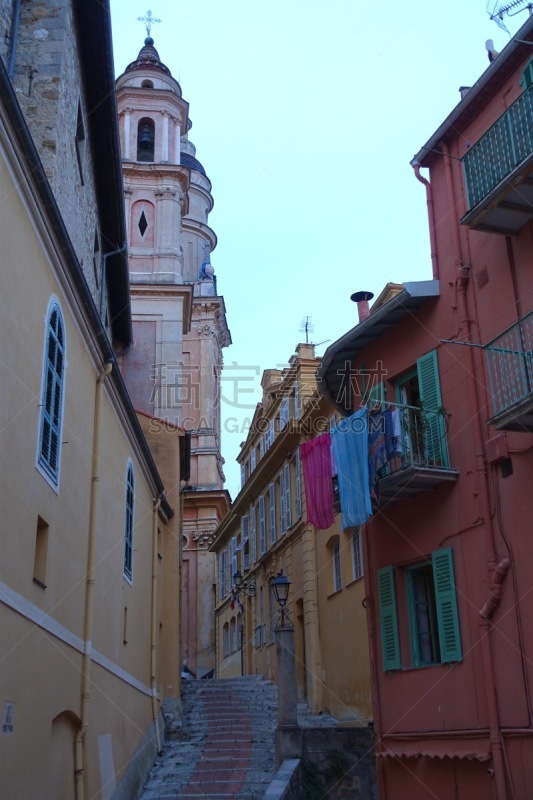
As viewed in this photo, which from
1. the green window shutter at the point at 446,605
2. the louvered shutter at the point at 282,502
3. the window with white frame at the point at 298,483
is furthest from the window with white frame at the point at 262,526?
the green window shutter at the point at 446,605

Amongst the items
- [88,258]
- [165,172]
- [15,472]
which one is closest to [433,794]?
[15,472]

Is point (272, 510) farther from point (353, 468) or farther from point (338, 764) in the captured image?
point (353, 468)

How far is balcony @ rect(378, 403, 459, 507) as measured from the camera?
12969 mm

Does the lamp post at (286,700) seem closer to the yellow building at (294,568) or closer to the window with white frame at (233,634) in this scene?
the yellow building at (294,568)

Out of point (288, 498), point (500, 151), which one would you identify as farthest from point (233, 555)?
point (500, 151)

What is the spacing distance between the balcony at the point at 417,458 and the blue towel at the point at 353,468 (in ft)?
1.06

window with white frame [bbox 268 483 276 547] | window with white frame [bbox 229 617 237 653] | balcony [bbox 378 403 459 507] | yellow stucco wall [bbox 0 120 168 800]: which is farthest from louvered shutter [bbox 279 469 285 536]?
balcony [bbox 378 403 459 507]

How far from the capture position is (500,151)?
1209cm

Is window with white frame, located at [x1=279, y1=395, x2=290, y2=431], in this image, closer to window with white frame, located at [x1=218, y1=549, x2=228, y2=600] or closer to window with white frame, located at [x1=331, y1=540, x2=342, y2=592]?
window with white frame, located at [x1=331, y1=540, x2=342, y2=592]

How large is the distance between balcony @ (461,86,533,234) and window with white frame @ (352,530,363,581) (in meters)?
9.75

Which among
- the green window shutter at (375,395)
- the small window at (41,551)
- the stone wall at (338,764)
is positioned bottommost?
the stone wall at (338,764)

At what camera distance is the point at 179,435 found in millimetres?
24766

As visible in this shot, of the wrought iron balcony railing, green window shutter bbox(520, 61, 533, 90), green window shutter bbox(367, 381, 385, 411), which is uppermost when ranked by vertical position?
green window shutter bbox(520, 61, 533, 90)

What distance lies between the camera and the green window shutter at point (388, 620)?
13.9 metres
